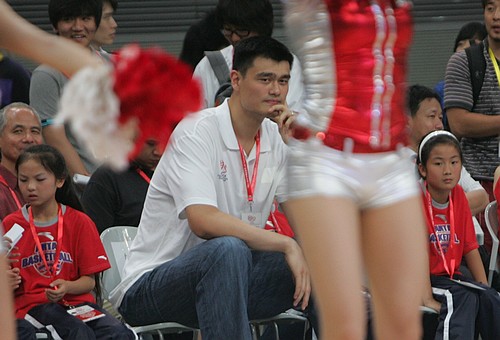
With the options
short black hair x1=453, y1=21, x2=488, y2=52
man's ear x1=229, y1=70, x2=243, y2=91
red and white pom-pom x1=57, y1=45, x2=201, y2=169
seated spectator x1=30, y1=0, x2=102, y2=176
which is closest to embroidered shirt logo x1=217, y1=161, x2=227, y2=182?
man's ear x1=229, y1=70, x2=243, y2=91

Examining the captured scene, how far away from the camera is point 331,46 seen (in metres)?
3.01

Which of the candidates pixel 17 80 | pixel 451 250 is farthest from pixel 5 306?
pixel 17 80

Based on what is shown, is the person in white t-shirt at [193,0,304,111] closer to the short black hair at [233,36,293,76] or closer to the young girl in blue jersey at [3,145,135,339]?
the short black hair at [233,36,293,76]

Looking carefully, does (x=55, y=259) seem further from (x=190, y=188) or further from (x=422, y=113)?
(x=422, y=113)

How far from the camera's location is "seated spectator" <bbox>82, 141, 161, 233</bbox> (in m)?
5.29

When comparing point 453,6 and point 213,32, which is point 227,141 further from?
point 453,6

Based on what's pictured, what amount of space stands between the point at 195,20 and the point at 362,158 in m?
5.22

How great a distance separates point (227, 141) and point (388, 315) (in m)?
1.88

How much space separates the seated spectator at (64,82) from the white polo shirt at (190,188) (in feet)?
3.72

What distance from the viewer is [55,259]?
470 cm

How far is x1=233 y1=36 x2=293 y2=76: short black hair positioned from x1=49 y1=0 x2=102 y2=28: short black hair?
1216 millimetres

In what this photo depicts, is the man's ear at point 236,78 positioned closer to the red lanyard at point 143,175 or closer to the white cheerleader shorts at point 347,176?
the red lanyard at point 143,175

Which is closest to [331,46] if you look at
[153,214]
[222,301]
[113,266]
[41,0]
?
[222,301]

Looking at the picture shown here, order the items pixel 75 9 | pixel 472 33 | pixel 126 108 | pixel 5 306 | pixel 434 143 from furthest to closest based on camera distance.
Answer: pixel 472 33
pixel 75 9
pixel 434 143
pixel 5 306
pixel 126 108
